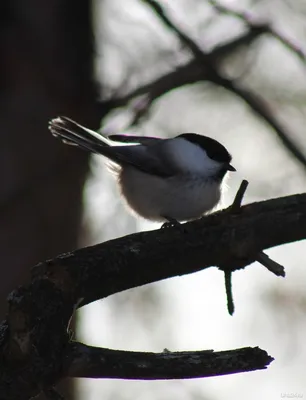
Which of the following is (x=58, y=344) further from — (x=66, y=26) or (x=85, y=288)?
(x=66, y=26)

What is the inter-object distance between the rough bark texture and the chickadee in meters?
0.35

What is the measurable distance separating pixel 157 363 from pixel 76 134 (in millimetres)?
1967

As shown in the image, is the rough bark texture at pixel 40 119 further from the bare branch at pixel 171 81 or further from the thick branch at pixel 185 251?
the thick branch at pixel 185 251

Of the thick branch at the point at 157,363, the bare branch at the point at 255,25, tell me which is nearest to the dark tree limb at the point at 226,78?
the bare branch at the point at 255,25

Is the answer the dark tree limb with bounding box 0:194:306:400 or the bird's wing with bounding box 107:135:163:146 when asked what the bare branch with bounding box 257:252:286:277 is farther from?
the bird's wing with bounding box 107:135:163:146

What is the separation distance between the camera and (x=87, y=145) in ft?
13.5

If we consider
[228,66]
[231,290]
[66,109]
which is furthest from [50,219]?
[231,290]

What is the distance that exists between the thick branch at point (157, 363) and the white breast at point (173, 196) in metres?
1.67

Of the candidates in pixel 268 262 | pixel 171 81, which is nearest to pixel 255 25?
pixel 171 81

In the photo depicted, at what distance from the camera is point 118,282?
2521 mm

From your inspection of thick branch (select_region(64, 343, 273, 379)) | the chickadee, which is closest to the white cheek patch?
the chickadee

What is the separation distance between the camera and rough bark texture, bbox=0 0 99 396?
448 centimetres

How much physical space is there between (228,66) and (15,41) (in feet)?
4.77

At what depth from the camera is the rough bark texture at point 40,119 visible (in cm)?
448
